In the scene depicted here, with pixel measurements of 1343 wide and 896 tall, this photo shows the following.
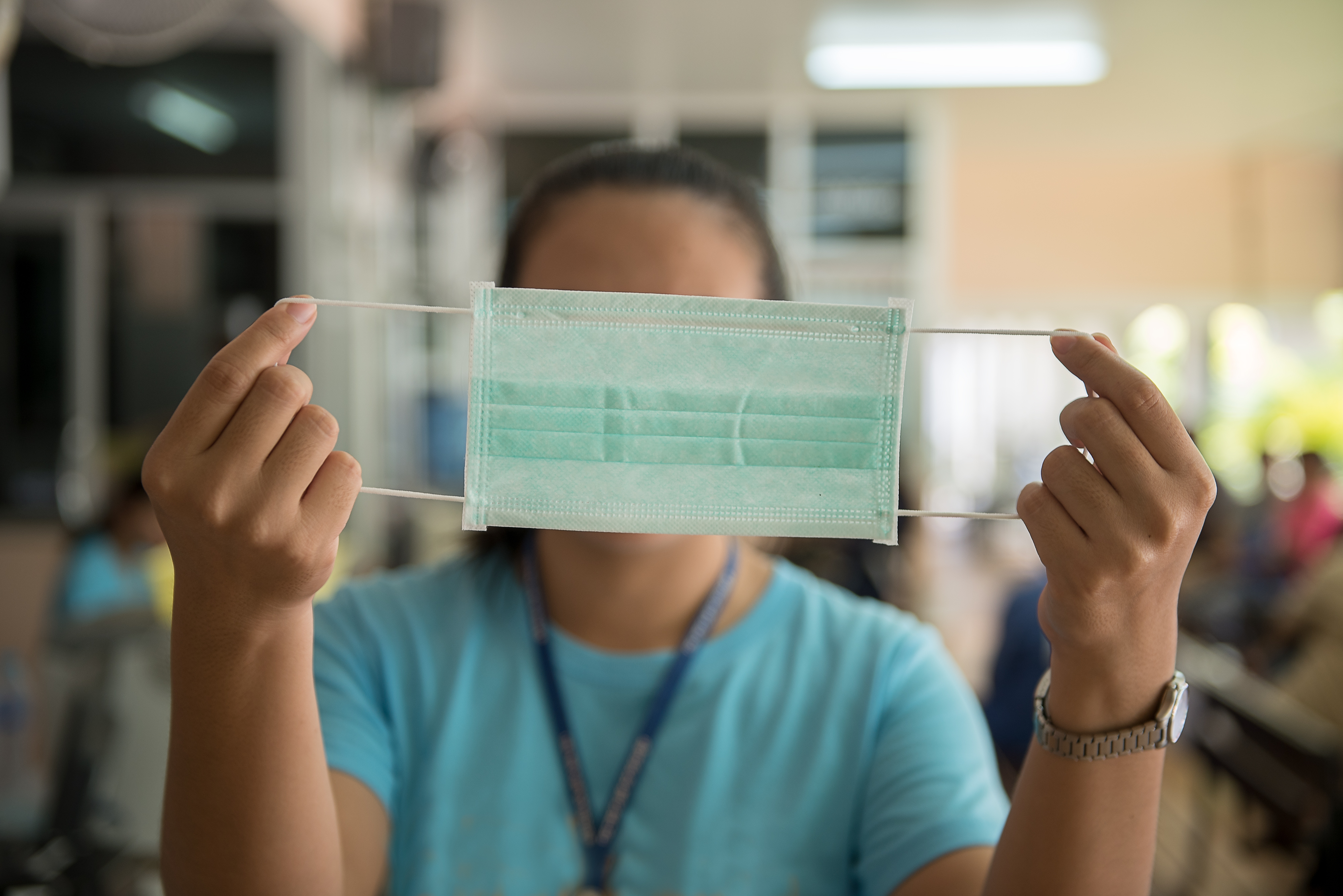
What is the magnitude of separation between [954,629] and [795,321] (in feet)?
22.3

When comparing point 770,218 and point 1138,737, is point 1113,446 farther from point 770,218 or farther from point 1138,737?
point 770,218

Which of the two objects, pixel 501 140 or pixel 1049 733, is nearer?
pixel 1049 733

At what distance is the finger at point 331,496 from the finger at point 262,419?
5cm

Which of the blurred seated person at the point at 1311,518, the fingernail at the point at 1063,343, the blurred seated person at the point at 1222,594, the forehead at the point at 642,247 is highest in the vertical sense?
the forehead at the point at 642,247

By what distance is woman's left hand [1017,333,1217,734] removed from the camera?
2.49ft

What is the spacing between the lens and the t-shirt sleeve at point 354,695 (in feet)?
3.38

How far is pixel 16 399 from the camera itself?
5.26 meters

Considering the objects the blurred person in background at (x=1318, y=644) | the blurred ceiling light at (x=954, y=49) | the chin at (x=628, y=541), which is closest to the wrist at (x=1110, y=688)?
the chin at (x=628, y=541)

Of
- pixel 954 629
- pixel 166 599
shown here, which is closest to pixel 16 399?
pixel 166 599

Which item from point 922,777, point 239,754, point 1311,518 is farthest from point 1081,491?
point 1311,518

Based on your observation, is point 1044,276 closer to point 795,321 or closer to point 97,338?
point 97,338

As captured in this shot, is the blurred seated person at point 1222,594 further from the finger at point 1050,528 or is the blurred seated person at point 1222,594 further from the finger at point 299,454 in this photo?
the finger at point 299,454

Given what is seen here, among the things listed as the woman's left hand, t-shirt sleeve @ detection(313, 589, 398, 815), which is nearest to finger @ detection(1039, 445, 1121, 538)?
the woman's left hand

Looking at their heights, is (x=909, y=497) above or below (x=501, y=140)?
below
